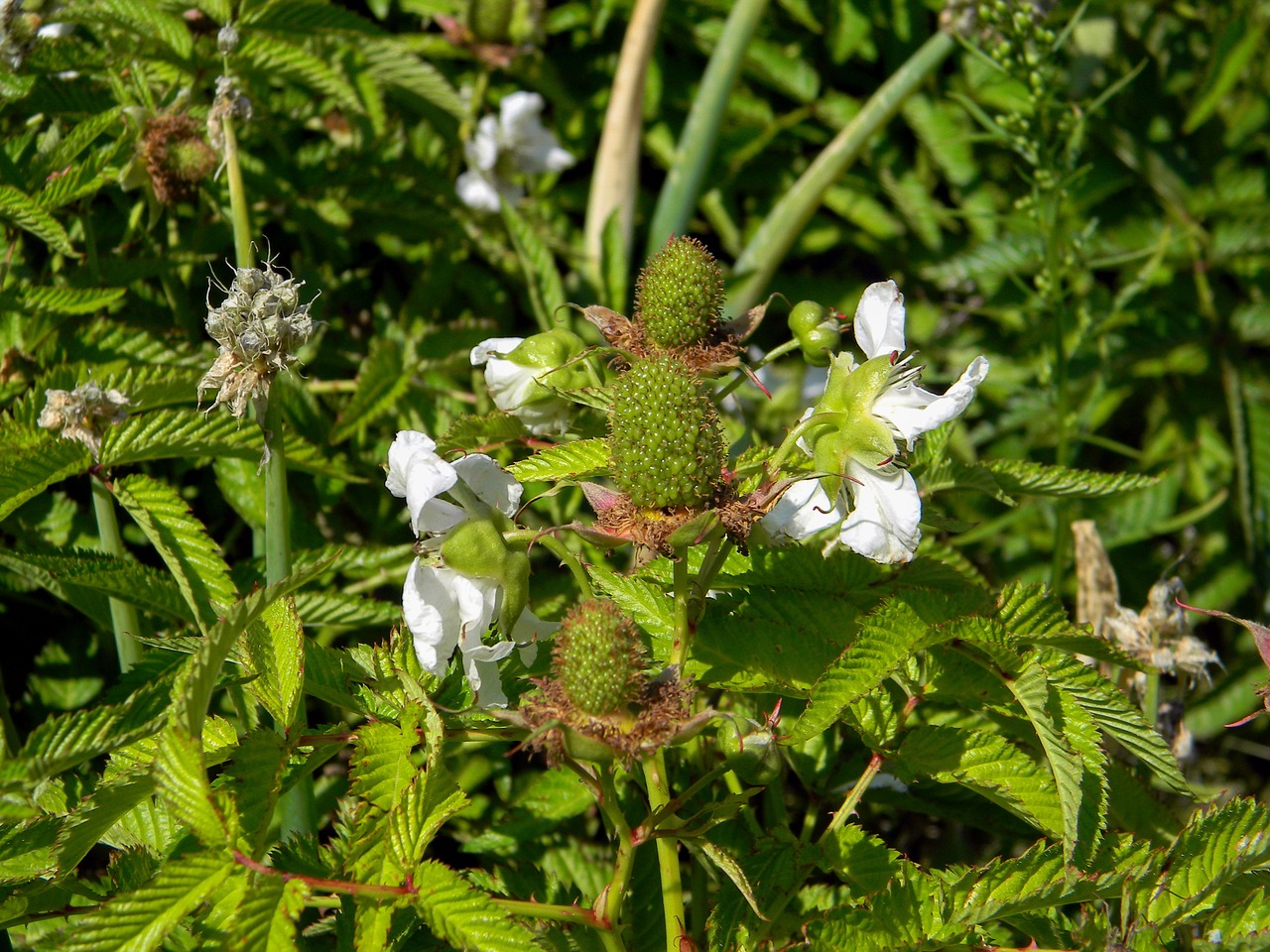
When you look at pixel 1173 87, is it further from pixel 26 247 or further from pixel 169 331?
pixel 26 247

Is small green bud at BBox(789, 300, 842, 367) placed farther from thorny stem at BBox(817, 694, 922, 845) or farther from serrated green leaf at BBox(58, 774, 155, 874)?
serrated green leaf at BBox(58, 774, 155, 874)

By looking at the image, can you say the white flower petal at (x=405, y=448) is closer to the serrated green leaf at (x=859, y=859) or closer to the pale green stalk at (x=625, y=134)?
the serrated green leaf at (x=859, y=859)

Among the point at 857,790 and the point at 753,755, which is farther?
the point at 857,790

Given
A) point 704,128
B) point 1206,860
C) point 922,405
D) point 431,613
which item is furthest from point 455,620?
point 704,128

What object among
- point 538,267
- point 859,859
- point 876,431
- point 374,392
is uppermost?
point 876,431

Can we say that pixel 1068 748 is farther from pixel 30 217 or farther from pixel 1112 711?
pixel 30 217

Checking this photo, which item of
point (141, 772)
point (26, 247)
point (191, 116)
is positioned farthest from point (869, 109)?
point (141, 772)

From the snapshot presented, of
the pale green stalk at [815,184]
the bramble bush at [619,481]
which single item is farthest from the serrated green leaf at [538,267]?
the pale green stalk at [815,184]
